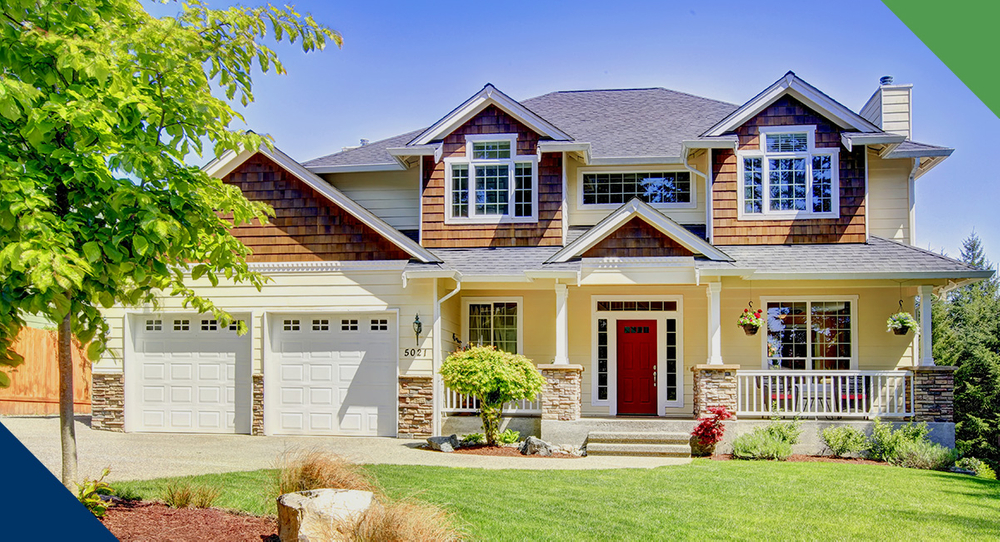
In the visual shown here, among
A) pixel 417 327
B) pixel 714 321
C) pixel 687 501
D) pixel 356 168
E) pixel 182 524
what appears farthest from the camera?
pixel 356 168

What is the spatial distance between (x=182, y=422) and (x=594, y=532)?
10.8m

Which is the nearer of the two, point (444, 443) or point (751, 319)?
point (444, 443)

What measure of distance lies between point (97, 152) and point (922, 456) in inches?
493

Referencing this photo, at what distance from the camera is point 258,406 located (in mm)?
15258

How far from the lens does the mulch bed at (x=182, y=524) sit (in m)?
6.64

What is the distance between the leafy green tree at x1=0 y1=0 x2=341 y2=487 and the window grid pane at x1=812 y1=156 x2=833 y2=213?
12.5 metres

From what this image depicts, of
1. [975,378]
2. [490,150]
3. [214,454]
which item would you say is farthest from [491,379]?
[975,378]

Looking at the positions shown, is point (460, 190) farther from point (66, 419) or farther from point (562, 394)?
point (66, 419)

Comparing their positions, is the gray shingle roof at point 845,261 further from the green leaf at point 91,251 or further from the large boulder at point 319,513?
the green leaf at point 91,251

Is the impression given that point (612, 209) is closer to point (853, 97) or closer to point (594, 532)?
point (853, 97)

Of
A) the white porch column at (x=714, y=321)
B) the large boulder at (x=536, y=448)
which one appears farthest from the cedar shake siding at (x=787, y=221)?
the large boulder at (x=536, y=448)

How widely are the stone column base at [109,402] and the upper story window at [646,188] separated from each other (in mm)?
9761

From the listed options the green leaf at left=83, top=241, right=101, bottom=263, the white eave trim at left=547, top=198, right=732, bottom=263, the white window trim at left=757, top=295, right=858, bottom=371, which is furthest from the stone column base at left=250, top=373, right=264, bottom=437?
the green leaf at left=83, top=241, right=101, bottom=263

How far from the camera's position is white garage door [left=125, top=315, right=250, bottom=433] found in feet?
50.9
